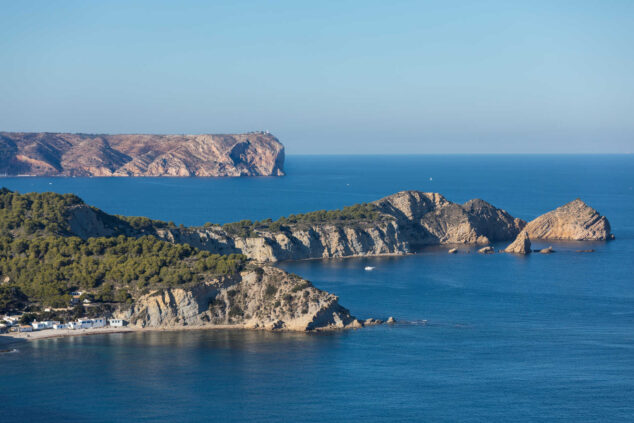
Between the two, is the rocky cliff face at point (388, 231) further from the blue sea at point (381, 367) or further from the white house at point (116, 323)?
the white house at point (116, 323)

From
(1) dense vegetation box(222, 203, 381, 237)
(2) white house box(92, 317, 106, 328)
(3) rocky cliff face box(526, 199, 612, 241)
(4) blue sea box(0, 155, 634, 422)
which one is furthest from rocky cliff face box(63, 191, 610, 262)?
(2) white house box(92, 317, 106, 328)

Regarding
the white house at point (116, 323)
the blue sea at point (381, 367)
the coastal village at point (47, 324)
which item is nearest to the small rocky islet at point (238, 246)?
the white house at point (116, 323)

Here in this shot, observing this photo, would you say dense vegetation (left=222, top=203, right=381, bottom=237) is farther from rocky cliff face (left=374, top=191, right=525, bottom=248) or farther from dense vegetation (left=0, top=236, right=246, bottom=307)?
dense vegetation (left=0, top=236, right=246, bottom=307)

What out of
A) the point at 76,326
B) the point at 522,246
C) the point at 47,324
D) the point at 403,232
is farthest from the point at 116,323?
the point at 522,246

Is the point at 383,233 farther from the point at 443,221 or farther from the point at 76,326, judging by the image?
the point at 76,326

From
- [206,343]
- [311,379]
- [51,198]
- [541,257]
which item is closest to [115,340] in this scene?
[206,343]

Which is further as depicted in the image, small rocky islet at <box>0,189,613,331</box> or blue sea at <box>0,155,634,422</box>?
small rocky islet at <box>0,189,613,331</box>
